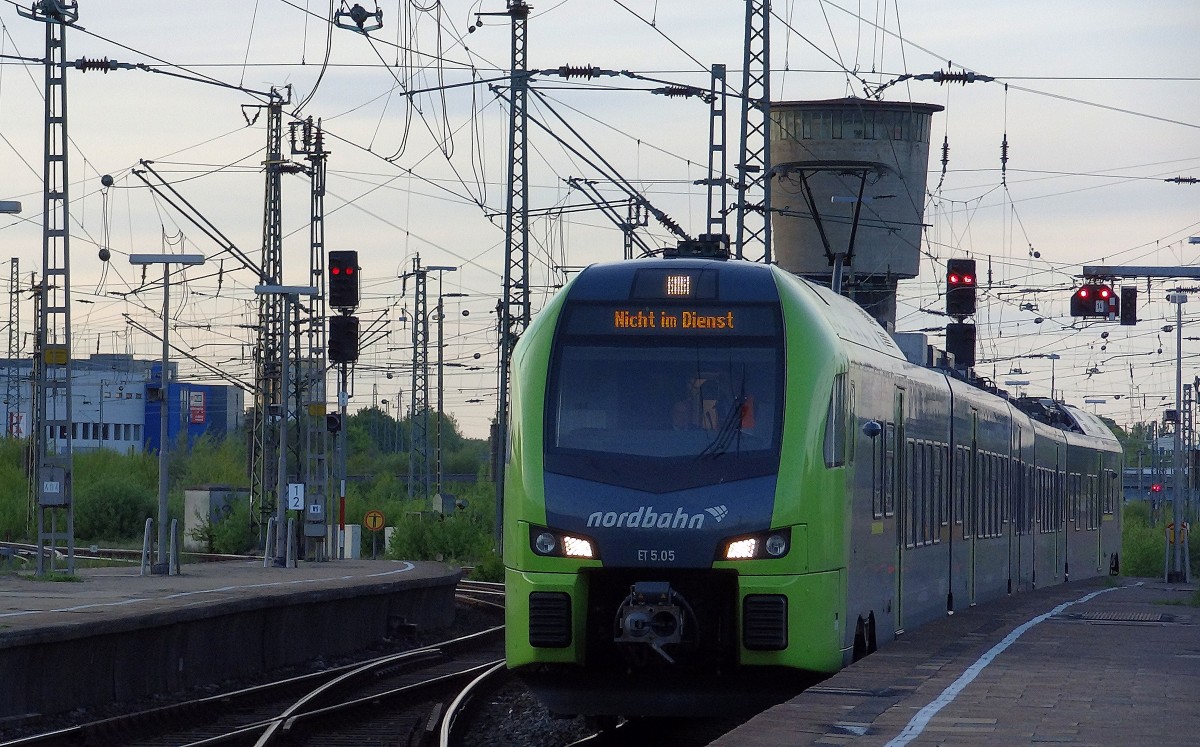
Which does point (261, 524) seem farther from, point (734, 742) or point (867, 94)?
point (734, 742)

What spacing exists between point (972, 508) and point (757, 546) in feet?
33.1

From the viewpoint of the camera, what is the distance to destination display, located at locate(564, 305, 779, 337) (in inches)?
519

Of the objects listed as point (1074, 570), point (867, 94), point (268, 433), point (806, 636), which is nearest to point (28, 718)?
point (806, 636)

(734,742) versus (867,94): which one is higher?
(867,94)

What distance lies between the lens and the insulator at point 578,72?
27.9 meters

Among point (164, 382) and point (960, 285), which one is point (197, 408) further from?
point (960, 285)

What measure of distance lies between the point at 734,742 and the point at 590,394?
416 centimetres

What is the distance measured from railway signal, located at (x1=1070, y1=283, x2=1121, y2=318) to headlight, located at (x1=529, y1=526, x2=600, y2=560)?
884 inches

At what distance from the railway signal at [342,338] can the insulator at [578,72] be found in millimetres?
5945

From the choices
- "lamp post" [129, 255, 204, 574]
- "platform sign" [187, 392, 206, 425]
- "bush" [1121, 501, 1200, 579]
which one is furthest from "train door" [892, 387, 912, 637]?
"platform sign" [187, 392, 206, 425]

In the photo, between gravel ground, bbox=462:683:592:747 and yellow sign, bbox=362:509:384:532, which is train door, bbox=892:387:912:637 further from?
yellow sign, bbox=362:509:384:532

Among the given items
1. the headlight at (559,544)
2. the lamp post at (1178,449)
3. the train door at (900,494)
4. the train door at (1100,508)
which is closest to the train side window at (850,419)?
the headlight at (559,544)

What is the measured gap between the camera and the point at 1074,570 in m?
36.6

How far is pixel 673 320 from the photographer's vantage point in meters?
13.2
